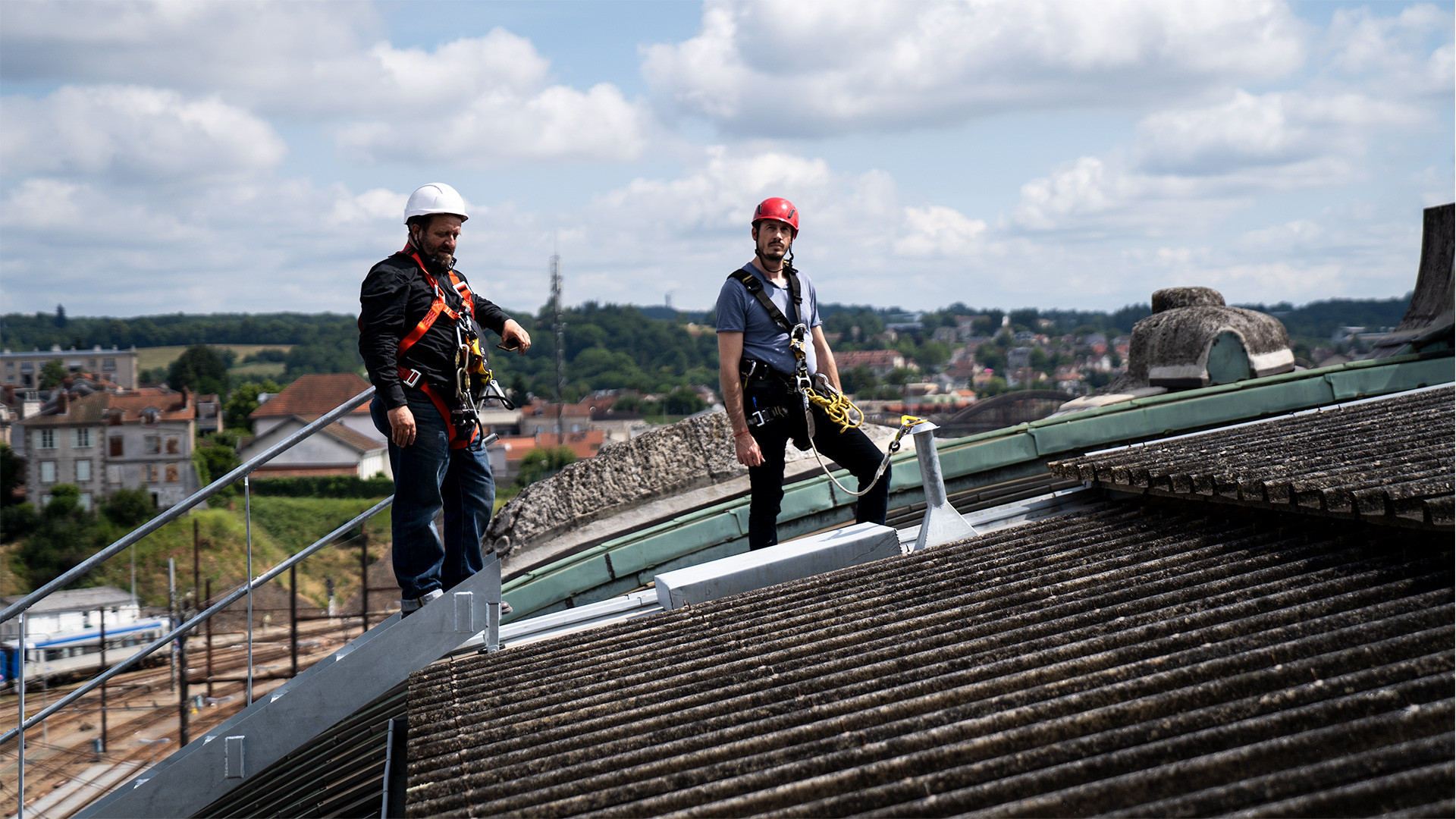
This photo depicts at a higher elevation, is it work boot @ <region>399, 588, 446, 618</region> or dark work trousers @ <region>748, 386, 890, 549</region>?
dark work trousers @ <region>748, 386, 890, 549</region>

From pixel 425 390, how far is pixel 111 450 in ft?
308

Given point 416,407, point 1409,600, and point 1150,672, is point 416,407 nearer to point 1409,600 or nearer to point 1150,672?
point 1150,672

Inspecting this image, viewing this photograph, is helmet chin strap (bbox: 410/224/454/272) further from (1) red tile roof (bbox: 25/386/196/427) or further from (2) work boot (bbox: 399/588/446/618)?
(1) red tile roof (bbox: 25/386/196/427)

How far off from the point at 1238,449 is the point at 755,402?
234 cm

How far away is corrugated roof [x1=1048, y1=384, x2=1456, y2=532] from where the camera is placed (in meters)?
3.96

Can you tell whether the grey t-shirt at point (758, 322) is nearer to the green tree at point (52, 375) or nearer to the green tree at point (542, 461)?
the green tree at point (542, 461)

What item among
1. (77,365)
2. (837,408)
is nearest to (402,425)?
(837,408)

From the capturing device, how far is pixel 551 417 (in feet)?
366

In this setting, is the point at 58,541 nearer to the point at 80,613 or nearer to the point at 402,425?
the point at 80,613

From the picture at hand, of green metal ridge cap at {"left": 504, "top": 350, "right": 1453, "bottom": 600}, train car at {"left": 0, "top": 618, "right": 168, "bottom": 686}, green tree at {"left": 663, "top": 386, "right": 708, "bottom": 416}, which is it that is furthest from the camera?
green tree at {"left": 663, "top": 386, "right": 708, "bottom": 416}

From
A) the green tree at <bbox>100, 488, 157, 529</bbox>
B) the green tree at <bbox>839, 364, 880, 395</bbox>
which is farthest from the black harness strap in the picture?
the green tree at <bbox>839, 364, 880, 395</bbox>

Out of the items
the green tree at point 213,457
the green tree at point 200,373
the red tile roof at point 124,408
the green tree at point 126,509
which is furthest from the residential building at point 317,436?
the green tree at point 200,373

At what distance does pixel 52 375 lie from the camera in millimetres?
132125

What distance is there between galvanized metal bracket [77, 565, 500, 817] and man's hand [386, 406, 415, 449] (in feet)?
2.16
